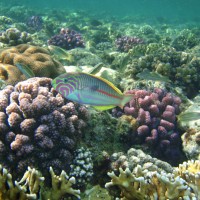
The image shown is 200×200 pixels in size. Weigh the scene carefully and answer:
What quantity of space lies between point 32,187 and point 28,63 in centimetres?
335

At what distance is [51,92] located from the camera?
12.8 feet

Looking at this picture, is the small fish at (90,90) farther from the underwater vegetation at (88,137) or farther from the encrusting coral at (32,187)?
the encrusting coral at (32,187)

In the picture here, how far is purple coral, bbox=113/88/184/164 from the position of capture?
15.2 ft

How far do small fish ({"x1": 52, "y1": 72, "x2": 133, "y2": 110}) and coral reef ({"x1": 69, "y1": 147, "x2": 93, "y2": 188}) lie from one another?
48.6 inches

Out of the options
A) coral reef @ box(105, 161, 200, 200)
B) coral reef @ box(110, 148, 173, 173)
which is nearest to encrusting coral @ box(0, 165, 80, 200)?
coral reef @ box(105, 161, 200, 200)

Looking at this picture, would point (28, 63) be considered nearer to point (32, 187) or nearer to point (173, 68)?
point (32, 187)

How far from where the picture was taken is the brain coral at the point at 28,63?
5.21 metres

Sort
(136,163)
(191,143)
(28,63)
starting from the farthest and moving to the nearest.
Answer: (28,63) < (191,143) < (136,163)

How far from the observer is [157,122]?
487 cm

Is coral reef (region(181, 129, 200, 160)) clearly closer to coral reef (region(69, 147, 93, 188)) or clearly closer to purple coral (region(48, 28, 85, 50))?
coral reef (region(69, 147, 93, 188))

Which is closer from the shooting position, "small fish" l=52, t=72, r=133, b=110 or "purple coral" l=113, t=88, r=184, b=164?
"small fish" l=52, t=72, r=133, b=110

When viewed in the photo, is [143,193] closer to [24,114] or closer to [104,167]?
[104,167]

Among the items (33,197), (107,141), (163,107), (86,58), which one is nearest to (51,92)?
(107,141)

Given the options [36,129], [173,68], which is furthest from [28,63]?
[173,68]
